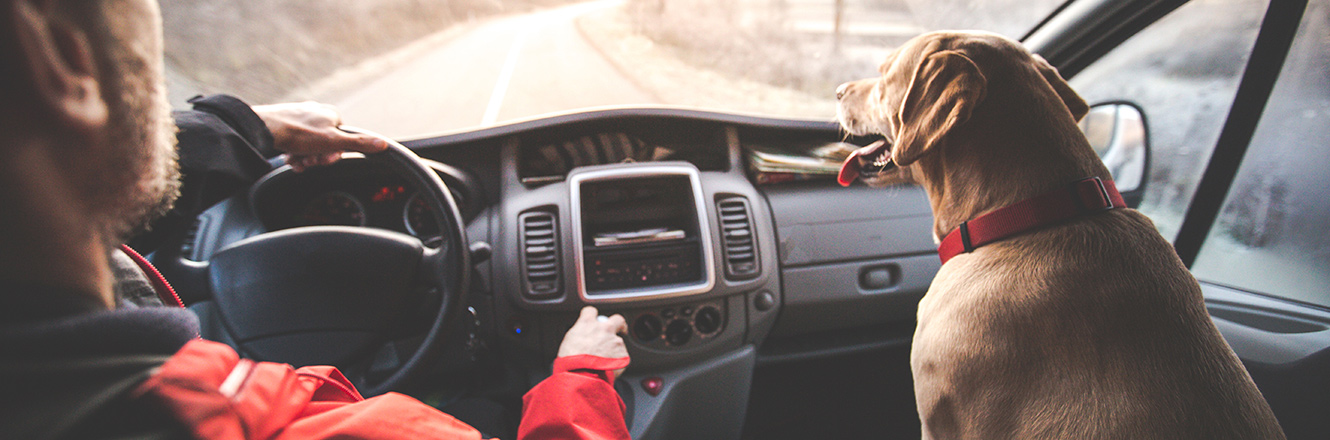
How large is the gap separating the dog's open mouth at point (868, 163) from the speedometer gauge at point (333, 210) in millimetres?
2006

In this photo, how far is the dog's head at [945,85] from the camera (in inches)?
62.3

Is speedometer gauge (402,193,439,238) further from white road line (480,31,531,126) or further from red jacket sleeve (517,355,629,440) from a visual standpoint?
red jacket sleeve (517,355,629,440)

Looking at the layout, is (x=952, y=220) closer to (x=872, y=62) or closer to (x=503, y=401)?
(x=872, y=62)

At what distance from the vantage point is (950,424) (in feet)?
5.18

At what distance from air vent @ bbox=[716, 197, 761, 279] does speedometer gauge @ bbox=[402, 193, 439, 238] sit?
124 cm

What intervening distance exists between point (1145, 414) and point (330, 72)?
3.36 m

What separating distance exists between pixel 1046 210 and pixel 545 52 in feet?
8.76

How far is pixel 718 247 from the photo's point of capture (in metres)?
2.33

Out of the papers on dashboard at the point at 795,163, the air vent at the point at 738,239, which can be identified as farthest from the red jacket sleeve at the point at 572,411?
the papers on dashboard at the point at 795,163

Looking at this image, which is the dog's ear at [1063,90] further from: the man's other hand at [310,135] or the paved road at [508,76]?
the man's other hand at [310,135]

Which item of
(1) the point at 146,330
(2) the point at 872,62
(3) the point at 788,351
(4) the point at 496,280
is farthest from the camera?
(2) the point at 872,62

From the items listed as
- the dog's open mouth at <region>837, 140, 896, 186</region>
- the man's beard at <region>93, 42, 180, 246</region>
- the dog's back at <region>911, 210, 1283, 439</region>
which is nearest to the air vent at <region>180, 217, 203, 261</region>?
the man's beard at <region>93, 42, 180, 246</region>

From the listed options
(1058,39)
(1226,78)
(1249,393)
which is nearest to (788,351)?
(1249,393)

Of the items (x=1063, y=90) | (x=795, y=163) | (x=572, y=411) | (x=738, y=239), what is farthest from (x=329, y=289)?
(x=1063, y=90)
